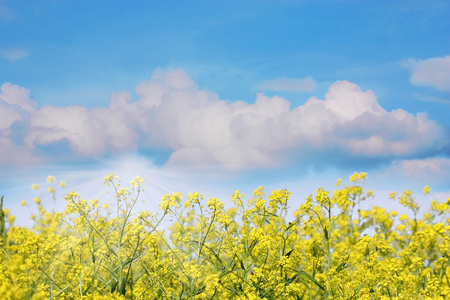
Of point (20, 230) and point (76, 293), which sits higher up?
point (20, 230)

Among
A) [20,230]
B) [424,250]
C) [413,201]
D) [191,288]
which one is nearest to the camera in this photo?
[191,288]

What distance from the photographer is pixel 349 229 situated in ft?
32.4

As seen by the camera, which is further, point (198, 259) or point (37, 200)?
point (37, 200)

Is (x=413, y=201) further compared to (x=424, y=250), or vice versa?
(x=413, y=201)


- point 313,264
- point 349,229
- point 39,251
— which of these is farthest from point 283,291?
point 349,229

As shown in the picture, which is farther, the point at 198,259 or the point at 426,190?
the point at 426,190

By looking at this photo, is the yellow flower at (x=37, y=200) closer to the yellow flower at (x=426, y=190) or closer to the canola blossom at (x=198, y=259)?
the canola blossom at (x=198, y=259)

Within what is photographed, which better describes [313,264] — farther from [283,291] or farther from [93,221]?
[93,221]

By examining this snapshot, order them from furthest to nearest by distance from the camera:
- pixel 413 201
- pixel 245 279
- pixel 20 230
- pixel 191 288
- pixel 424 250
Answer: pixel 413 201 < pixel 424 250 < pixel 20 230 < pixel 245 279 < pixel 191 288

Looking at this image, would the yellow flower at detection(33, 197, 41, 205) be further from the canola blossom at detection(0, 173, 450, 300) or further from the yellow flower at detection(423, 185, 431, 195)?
the yellow flower at detection(423, 185, 431, 195)

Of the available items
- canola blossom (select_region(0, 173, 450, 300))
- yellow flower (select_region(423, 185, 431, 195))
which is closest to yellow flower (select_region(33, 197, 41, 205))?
canola blossom (select_region(0, 173, 450, 300))

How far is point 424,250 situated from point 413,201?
6.53ft

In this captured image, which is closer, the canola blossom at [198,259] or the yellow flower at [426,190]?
the canola blossom at [198,259]

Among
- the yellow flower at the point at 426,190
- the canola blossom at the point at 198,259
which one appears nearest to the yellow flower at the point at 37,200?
the canola blossom at the point at 198,259
